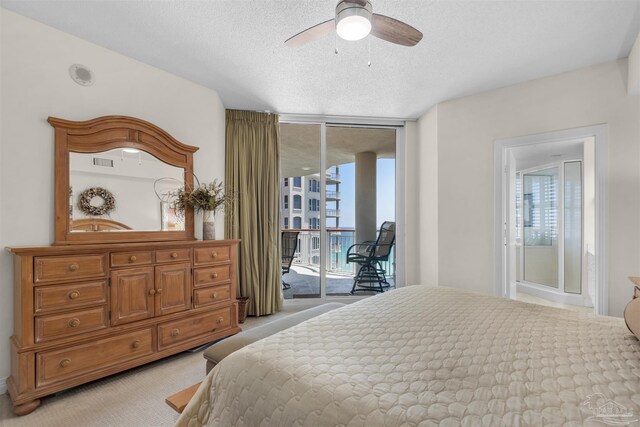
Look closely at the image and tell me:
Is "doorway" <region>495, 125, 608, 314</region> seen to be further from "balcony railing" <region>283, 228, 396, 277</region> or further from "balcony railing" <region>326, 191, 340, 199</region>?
"balcony railing" <region>326, 191, 340, 199</region>

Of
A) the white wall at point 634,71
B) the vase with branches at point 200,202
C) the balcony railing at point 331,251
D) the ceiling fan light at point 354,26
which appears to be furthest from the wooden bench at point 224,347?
the white wall at point 634,71

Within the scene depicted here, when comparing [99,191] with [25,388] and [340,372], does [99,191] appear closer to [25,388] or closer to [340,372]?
[25,388]

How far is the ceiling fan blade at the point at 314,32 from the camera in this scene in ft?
5.41

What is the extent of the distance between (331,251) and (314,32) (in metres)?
3.57

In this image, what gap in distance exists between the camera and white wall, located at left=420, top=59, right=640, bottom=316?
2.45m

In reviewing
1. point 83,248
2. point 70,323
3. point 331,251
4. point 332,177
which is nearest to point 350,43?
point 332,177

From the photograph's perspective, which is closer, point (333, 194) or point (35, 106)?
point (35, 106)

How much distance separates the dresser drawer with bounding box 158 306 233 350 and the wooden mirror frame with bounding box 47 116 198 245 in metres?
0.75

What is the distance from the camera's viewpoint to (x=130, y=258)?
2.18m

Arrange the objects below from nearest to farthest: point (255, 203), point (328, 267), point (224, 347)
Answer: point (224, 347)
point (255, 203)
point (328, 267)

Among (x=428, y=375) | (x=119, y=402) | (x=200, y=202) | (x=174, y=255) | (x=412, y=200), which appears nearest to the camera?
(x=428, y=375)

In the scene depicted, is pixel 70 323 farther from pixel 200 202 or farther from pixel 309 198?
pixel 309 198

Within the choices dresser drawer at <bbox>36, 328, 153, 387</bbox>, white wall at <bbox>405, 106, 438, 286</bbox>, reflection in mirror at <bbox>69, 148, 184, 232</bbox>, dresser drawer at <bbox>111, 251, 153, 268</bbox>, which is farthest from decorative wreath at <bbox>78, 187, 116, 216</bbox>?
white wall at <bbox>405, 106, 438, 286</bbox>

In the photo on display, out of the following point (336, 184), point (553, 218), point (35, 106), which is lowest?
point (553, 218)
